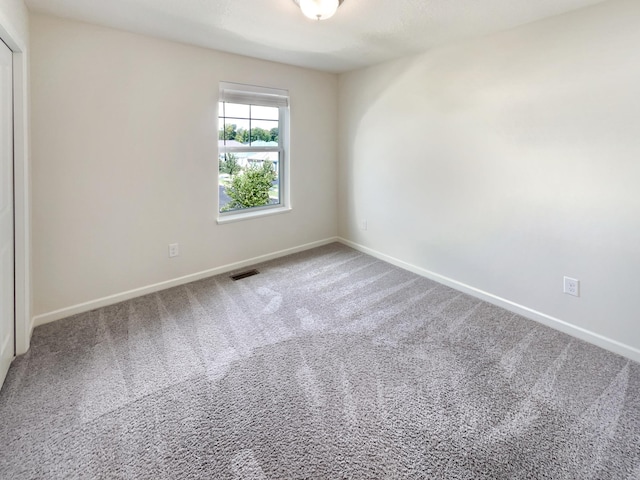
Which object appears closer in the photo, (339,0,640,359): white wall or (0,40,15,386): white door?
(0,40,15,386): white door

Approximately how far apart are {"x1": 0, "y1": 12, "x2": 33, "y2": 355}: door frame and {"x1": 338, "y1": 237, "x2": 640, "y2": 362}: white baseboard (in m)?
3.17

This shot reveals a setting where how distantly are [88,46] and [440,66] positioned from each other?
9.32 ft

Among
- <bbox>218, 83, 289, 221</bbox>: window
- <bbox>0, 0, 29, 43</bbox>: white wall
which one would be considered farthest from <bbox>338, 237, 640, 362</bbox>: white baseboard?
<bbox>0, 0, 29, 43</bbox>: white wall

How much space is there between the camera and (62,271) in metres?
2.54

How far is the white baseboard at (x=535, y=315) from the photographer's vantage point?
216 centimetres

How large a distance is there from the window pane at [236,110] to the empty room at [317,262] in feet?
0.21

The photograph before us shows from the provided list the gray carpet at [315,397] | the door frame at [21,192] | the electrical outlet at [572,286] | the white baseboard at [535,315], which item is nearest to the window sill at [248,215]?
the gray carpet at [315,397]

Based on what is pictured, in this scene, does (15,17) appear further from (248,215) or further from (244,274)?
(244,274)

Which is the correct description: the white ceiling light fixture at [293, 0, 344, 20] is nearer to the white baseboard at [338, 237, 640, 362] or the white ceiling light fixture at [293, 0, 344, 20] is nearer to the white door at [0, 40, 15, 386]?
the white door at [0, 40, 15, 386]

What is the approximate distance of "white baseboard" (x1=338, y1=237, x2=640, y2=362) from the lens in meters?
2.16

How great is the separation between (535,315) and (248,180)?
9.96 feet

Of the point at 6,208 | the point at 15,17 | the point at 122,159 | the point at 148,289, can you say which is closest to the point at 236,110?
the point at 122,159

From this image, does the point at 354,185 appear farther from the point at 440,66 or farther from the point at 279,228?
the point at 440,66

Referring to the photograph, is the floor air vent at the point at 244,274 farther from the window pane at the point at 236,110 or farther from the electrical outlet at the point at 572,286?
the electrical outlet at the point at 572,286
